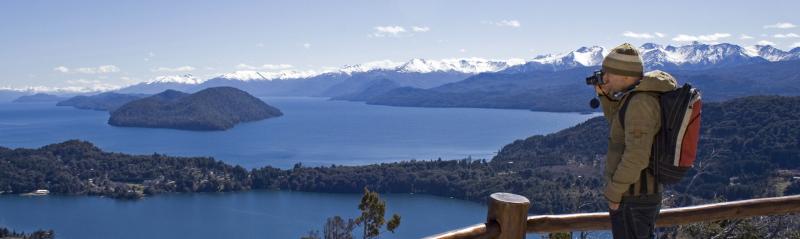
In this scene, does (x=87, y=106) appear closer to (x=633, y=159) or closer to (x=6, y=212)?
(x=6, y=212)

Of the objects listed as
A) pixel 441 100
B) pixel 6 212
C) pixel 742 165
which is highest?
pixel 441 100

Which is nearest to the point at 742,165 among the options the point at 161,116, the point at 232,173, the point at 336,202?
the point at 336,202

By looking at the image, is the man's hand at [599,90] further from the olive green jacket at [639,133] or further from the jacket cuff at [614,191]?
the jacket cuff at [614,191]

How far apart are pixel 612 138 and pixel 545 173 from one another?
45996mm

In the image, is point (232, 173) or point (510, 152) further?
point (510, 152)

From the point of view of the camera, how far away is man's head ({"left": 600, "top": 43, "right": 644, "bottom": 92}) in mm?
1939

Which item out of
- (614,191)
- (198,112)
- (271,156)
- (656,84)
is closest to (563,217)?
(614,191)

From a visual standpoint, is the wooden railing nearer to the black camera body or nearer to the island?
the black camera body

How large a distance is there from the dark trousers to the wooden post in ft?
0.86

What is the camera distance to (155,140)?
86.7 meters

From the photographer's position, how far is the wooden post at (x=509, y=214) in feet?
6.83

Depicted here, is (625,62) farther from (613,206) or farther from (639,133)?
(613,206)

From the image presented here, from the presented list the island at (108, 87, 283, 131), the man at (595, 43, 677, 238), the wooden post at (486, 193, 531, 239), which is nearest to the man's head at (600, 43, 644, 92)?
the man at (595, 43, 677, 238)

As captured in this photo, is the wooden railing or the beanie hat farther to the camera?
the wooden railing
